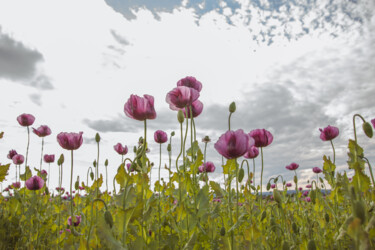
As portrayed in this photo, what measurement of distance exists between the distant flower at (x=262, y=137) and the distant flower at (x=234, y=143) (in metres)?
0.55

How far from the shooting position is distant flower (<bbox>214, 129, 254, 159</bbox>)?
1768 mm

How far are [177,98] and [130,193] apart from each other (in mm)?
811

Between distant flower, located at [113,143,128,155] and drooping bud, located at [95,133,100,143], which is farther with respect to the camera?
distant flower, located at [113,143,128,155]

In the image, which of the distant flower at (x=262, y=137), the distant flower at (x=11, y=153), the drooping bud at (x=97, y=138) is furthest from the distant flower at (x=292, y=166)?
the distant flower at (x=11, y=153)

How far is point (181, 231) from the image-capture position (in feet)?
6.13

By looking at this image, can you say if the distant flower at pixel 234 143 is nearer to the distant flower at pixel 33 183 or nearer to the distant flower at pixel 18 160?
the distant flower at pixel 33 183

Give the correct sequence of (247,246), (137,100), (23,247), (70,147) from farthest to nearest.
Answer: (23,247) → (70,147) → (137,100) → (247,246)

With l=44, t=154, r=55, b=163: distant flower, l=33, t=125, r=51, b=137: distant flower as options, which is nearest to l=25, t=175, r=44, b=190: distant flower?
l=33, t=125, r=51, b=137: distant flower

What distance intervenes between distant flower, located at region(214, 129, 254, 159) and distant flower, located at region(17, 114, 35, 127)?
3730 millimetres

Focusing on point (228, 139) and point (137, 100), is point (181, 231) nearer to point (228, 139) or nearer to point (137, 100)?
point (228, 139)

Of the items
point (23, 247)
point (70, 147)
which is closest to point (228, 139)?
point (70, 147)

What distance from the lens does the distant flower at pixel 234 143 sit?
1768 millimetres

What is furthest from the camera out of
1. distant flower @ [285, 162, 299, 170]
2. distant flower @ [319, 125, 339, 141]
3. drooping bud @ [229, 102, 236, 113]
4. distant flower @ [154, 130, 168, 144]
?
distant flower @ [285, 162, 299, 170]

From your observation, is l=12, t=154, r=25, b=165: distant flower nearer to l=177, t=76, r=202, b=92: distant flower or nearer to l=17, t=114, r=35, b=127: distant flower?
l=17, t=114, r=35, b=127: distant flower
